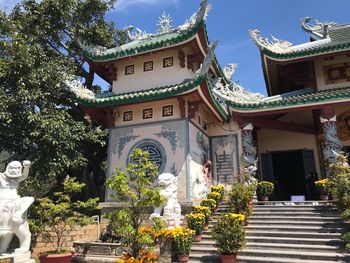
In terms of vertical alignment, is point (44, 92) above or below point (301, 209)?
above

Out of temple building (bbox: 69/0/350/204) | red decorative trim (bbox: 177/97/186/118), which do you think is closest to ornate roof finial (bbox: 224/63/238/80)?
temple building (bbox: 69/0/350/204)

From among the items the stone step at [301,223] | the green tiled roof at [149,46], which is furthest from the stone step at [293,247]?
the green tiled roof at [149,46]

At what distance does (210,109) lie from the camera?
11.9m

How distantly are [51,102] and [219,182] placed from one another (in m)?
7.33

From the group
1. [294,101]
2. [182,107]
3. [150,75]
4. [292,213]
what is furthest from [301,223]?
[150,75]

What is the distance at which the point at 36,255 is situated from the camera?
8992 mm

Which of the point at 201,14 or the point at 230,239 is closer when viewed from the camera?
the point at 230,239

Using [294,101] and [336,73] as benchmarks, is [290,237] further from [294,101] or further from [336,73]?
[336,73]

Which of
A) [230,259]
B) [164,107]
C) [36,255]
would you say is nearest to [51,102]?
[164,107]

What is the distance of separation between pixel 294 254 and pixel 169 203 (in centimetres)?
335

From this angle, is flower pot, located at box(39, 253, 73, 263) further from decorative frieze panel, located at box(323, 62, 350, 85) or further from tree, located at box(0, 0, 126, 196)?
decorative frieze panel, located at box(323, 62, 350, 85)

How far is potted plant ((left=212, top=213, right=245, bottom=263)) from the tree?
21.3ft

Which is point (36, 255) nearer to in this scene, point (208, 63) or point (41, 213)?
point (41, 213)

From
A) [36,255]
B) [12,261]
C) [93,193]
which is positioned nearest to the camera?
[12,261]
